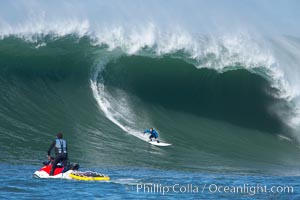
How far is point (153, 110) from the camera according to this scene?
22500 millimetres

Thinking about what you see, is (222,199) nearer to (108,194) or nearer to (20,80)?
(108,194)

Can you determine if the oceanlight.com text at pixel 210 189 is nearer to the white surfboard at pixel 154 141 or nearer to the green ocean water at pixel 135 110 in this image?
the green ocean water at pixel 135 110

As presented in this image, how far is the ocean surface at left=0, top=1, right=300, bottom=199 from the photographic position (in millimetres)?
13680

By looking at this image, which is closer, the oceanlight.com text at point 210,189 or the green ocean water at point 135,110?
the oceanlight.com text at point 210,189

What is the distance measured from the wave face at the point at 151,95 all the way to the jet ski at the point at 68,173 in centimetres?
163

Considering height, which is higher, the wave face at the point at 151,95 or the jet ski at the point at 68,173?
the wave face at the point at 151,95

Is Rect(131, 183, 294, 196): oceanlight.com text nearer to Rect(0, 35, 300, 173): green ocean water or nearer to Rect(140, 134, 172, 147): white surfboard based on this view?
Rect(0, 35, 300, 173): green ocean water

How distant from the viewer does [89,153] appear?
17.4 meters

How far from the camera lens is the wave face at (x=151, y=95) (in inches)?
722

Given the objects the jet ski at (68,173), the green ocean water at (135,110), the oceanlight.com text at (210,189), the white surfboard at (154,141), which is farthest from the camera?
the white surfboard at (154,141)

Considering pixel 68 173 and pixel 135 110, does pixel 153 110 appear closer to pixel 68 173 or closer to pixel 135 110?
pixel 135 110

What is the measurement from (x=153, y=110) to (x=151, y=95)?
45.4 inches

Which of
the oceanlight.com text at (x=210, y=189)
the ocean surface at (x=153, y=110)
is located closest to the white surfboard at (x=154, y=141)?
the ocean surface at (x=153, y=110)

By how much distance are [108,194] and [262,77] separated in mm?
15065
